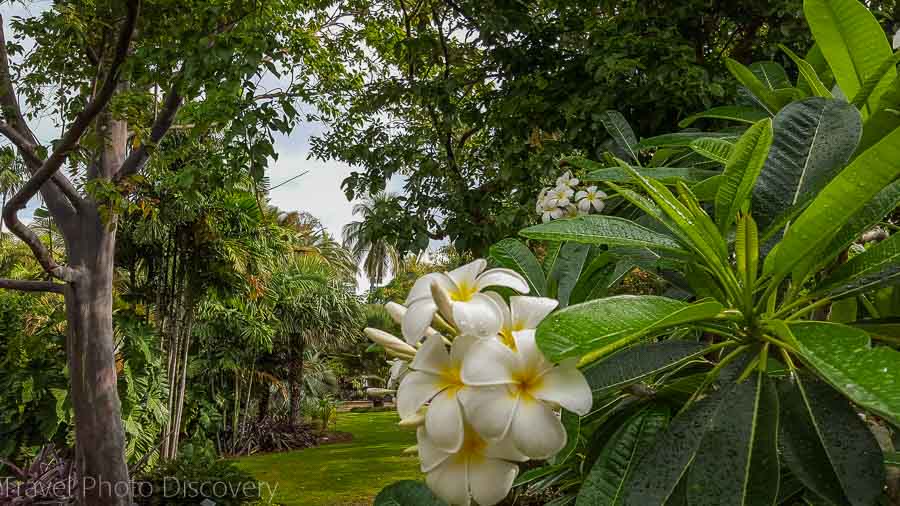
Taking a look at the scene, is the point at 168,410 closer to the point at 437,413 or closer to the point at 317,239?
the point at 437,413

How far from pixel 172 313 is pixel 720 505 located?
8.76 meters

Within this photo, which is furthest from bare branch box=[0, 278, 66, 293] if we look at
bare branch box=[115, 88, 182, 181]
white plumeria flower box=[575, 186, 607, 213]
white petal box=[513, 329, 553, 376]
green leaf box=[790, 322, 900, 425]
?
green leaf box=[790, 322, 900, 425]

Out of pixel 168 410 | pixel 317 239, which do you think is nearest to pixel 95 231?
pixel 168 410

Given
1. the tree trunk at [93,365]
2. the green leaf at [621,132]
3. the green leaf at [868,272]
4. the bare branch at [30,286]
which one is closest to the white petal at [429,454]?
the green leaf at [868,272]

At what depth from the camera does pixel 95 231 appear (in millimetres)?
4996

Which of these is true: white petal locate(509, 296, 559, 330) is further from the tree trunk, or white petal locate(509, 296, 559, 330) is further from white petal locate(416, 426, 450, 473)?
the tree trunk

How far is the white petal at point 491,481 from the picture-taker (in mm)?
357

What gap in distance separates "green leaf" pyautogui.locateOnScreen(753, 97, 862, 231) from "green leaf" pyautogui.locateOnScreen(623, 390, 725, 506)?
17cm

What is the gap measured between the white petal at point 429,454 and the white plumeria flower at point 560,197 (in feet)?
3.79

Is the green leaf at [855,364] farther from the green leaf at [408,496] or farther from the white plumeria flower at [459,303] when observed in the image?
the green leaf at [408,496]

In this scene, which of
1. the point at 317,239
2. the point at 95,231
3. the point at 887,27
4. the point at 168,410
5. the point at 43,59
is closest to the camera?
the point at 887,27

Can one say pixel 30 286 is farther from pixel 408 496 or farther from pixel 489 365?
pixel 489 365

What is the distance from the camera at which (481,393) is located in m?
0.33

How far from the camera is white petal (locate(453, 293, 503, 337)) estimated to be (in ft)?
1.17
